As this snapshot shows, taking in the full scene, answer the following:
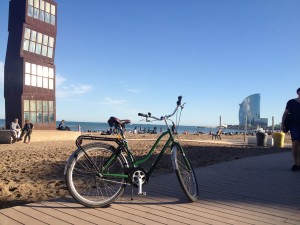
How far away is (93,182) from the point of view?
4.09 meters

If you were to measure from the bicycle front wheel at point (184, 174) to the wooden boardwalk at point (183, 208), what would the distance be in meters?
0.13

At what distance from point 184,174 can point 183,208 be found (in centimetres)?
61

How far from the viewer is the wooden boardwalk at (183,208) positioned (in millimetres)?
3396

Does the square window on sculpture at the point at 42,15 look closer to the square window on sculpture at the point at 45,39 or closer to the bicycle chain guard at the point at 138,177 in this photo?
the square window on sculpture at the point at 45,39

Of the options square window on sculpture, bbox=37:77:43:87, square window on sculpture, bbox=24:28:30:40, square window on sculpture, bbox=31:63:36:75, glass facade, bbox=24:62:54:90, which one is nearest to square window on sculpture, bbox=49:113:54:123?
glass facade, bbox=24:62:54:90

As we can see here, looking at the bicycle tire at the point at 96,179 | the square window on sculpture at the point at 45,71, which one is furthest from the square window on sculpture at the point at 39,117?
A: the bicycle tire at the point at 96,179

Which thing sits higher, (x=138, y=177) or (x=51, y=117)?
(x=51, y=117)

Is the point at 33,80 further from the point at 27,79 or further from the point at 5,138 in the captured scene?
the point at 5,138

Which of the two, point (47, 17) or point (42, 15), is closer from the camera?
point (42, 15)

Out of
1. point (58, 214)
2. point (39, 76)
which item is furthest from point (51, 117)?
point (58, 214)

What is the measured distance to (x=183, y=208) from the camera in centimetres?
391

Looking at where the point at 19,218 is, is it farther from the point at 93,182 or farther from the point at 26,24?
the point at 26,24

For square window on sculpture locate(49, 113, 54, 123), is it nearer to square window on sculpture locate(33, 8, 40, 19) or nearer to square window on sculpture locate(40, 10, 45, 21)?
square window on sculpture locate(40, 10, 45, 21)

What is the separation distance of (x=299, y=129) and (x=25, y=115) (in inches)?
843
